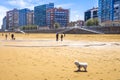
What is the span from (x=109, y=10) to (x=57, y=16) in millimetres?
65598

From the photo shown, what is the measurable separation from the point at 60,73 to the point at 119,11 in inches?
3718

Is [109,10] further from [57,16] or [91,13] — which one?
[57,16]

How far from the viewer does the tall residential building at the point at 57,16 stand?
168750 millimetres

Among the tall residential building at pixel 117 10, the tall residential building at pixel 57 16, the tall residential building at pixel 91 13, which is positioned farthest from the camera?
the tall residential building at pixel 57 16

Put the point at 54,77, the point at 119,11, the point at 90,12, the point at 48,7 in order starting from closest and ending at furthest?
the point at 54,77
the point at 119,11
the point at 90,12
the point at 48,7

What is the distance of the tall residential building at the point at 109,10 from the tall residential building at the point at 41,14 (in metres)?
58.8

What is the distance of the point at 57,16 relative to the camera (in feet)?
567

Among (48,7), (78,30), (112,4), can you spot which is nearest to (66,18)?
(48,7)

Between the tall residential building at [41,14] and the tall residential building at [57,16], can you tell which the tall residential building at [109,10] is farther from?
the tall residential building at [41,14]

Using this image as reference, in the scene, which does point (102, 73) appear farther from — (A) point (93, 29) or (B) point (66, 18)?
(B) point (66, 18)

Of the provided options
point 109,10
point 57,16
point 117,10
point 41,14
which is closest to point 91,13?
point 57,16

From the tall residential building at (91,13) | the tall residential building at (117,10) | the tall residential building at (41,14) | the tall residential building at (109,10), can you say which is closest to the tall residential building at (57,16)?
the tall residential building at (41,14)

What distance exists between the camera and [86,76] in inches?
456

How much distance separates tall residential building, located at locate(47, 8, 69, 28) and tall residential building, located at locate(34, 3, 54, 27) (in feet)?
12.8
